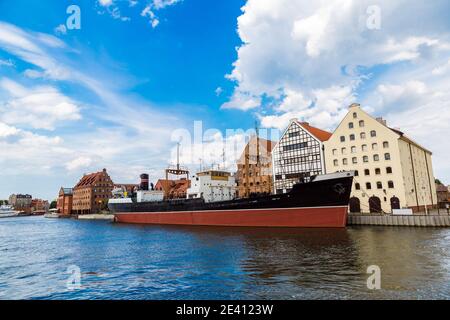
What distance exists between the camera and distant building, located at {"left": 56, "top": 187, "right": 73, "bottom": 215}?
4624 inches

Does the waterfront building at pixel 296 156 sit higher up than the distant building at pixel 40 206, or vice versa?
the waterfront building at pixel 296 156

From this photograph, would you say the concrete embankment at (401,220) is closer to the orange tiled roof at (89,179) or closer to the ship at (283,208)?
the ship at (283,208)

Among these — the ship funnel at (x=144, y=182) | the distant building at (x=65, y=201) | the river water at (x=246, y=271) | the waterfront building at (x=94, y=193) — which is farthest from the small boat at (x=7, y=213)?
the river water at (x=246, y=271)

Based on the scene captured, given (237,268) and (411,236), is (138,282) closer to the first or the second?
(237,268)

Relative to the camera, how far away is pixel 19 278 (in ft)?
53.8

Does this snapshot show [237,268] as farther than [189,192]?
No

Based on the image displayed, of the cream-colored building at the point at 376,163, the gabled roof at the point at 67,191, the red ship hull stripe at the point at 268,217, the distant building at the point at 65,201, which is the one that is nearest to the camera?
the red ship hull stripe at the point at 268,217

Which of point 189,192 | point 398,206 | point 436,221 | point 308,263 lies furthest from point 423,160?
point 308,263

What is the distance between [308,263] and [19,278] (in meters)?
16.4

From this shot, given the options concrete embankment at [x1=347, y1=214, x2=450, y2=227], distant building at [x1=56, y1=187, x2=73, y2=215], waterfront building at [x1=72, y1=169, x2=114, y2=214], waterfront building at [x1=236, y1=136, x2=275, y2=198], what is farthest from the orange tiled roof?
concrete embankment at [x1=347, y1=214, x2=450, y2=227]

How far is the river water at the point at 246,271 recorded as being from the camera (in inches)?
466

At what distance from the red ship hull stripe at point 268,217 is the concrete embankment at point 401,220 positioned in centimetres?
549

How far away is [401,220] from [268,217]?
15.4 meters

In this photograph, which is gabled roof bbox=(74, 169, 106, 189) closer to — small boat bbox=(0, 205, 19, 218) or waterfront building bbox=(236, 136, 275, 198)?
waterfront building bbox=(236, 136, 275, 198)
